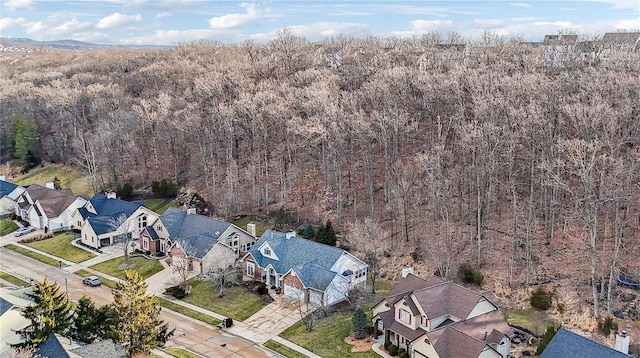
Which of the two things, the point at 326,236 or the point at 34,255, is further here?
the point at 34,255

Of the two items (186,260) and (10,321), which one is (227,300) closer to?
(186,260)

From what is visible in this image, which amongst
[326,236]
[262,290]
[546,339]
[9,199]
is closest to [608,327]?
[546,339]

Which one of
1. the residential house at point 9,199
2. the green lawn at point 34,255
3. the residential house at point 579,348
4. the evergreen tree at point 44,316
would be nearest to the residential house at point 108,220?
the green lawn at point 34,255

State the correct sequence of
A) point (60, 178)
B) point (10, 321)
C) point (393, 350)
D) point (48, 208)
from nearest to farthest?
point (10, 321)
point (393, 350)
point (48, 208)
point (60, 178)

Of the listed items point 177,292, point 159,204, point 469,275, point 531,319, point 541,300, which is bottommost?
point 531,319

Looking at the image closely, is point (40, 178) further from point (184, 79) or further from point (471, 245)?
point (471, 245)

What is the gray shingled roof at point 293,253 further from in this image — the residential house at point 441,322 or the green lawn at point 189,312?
the residential house at point 441,322

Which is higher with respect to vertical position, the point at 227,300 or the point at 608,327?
the point at 608,327
